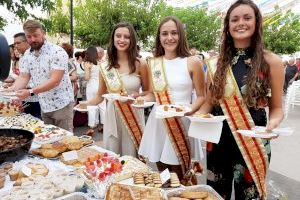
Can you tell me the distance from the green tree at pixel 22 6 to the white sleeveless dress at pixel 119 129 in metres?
5.27

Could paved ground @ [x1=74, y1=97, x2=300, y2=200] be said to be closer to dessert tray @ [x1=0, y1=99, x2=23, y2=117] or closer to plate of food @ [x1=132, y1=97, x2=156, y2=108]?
plate of food @ [x1=132, y1=97, x2=156, y2=108]

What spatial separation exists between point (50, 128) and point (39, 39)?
907mm

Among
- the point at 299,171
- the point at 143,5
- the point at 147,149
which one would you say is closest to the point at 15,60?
the point at 147,149

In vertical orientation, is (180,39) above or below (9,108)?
above

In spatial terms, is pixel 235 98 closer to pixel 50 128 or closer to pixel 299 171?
pixel 50 128

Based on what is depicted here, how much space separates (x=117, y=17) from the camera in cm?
1753

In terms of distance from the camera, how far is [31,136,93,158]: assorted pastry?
2.33m

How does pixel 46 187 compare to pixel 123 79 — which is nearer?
pixel 46 187

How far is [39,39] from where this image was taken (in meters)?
3.32

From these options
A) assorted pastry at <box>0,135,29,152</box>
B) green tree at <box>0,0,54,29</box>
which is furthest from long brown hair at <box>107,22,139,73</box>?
green tree at <box>0,0,54,29</box>

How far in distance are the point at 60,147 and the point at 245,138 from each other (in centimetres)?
125

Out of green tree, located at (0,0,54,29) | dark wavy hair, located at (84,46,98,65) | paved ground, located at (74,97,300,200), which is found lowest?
paved ground, located at (74,97,300,200)

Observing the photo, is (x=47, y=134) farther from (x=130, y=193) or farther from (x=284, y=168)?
(x=284, y=168)

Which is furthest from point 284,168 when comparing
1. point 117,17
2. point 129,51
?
point 117,17
